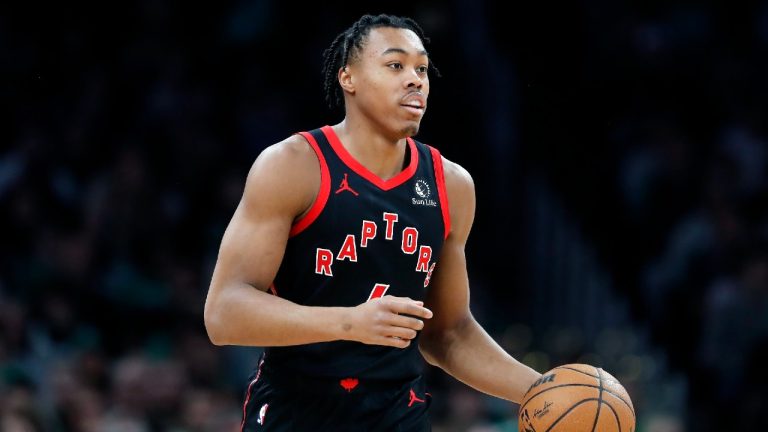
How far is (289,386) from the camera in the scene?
4277 mm

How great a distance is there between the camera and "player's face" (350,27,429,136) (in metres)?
4.27

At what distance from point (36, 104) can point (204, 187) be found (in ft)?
4.57

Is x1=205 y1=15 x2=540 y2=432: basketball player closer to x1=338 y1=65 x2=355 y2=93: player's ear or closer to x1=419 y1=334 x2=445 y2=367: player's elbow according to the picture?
x1=338 y1=65 x2=355 y2=93: player's ear

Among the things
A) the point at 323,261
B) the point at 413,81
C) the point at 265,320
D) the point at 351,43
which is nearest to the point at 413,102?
the point at 413,81

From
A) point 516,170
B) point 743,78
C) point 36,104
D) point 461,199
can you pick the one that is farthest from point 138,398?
point 743,78

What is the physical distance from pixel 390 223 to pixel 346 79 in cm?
56

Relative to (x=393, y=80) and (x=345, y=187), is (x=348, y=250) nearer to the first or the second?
(x=345, y=187)

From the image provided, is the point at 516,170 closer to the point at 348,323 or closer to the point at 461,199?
the point at 461,199

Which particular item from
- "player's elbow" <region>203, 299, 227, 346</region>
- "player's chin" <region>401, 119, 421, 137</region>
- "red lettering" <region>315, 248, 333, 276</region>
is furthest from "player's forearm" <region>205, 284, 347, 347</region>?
"player's chin" <region>401, 119, 421, 137</region>

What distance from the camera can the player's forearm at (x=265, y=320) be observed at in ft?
12.3

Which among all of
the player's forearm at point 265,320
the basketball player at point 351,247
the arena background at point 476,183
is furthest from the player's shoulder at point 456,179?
the arena background at point 476,183

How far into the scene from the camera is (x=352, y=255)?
13.8ft

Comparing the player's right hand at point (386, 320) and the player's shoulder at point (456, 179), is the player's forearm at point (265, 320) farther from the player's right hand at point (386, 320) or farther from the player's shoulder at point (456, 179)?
Result: the player's shoulder at point (456, 179)

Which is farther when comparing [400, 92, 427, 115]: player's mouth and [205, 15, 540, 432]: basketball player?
[400, 92, 427, 115]: player's mouth
